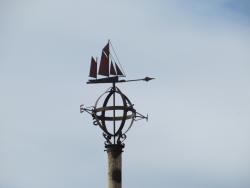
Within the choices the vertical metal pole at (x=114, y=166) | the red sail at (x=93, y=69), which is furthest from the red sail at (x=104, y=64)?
the vertical metal pole at (x=114, y=166)

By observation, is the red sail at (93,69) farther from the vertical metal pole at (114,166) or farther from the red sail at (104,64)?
the vertical metal pole at (114,166)

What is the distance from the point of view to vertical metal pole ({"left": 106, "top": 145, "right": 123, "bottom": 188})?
1698 centimetres

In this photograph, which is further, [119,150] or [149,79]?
[149,79]

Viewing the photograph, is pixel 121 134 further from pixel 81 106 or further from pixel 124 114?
pixel 81 106

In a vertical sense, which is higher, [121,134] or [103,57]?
[103,57]

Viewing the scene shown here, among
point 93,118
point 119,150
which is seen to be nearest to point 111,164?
point 119,150

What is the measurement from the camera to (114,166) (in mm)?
17109

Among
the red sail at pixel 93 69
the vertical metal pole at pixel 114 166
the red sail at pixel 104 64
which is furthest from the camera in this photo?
the red sail at pixel 93 69

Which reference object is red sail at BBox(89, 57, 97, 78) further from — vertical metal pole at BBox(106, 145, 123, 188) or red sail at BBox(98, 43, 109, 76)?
vertical metal pole at BBox(106, 145, 123, 188)

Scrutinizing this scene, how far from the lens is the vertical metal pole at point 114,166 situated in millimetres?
16984

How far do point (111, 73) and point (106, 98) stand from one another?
1.05m

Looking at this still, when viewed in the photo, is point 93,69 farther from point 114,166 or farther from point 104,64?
point 114,166

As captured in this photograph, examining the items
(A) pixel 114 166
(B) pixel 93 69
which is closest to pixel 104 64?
(B) pixel 93 69

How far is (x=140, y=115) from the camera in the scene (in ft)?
60.3
